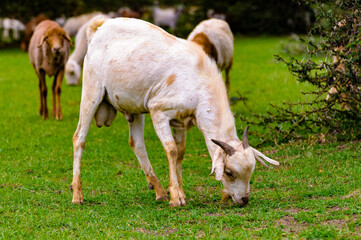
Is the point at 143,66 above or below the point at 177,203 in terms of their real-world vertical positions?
above

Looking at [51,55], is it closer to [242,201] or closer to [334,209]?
[242,201]

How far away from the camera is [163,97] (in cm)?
634

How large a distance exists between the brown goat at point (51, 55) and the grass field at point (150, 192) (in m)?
0.50

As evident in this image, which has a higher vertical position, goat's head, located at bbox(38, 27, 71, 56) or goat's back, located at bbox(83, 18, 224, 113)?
goat's back, located at bbox(83, 18, 224, 113)

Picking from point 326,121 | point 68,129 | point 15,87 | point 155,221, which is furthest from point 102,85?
point 15,87

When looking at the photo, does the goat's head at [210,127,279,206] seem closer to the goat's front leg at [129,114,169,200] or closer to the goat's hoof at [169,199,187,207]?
the goat's hoof at [169,199,187,207]

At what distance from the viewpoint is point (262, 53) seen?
21297 mm

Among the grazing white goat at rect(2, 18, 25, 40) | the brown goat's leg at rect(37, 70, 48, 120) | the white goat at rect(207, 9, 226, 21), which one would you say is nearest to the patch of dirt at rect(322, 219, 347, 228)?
the brown goat's leg at rect(37, 70, 48, 120)

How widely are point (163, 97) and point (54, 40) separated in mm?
6163

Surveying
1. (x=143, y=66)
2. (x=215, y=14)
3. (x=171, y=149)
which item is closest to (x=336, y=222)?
(x=171, y=149)

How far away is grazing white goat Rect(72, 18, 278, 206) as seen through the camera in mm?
5992

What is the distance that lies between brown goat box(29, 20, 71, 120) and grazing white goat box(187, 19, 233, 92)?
8.87ft

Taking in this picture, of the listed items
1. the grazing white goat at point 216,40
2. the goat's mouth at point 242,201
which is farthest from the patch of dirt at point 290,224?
the grazing white goat at point 216,40

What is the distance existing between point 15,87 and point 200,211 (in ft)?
38.9
